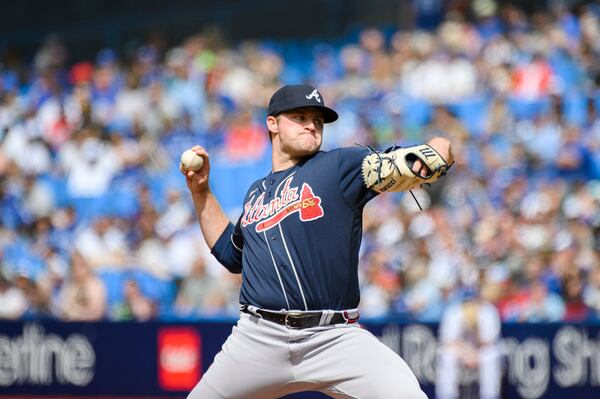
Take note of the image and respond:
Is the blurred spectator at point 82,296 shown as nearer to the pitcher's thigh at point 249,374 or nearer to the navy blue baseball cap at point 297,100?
the pitcher's thigh at point 249,374

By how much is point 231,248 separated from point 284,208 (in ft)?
1.92

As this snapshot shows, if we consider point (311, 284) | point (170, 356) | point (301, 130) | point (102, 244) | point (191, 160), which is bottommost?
point (170, 356)

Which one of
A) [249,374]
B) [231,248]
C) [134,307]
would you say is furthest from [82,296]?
[249,374]

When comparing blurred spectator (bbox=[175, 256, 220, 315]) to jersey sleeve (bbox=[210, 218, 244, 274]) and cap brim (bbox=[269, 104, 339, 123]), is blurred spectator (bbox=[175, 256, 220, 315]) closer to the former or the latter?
jersey sleeve (bbox=[210, 218, 244, 274])

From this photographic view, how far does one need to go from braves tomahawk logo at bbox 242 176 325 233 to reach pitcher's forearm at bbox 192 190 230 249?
0.38 m

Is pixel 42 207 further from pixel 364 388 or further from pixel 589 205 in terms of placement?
pixel 364 388

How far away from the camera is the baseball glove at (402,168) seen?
14.9 feet

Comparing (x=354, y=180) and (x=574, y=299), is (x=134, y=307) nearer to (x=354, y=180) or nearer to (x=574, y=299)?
(x=574, y=299)

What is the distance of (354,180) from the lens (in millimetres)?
4770

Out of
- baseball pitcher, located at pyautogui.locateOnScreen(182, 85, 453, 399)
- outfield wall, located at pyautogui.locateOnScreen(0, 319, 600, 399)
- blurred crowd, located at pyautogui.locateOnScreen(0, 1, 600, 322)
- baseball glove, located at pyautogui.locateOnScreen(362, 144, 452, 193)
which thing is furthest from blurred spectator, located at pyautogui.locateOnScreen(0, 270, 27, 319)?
baseball glove, located at pyautogui.locateOnScreen(362, 144, 452, 193)

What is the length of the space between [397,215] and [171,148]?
3.89 m

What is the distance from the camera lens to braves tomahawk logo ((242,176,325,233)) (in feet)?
15.8

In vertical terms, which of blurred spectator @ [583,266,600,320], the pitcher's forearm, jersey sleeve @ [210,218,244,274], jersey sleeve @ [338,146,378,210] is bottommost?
blurred spectator @ [583,266,600,320]

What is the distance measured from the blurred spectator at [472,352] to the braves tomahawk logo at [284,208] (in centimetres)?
406
